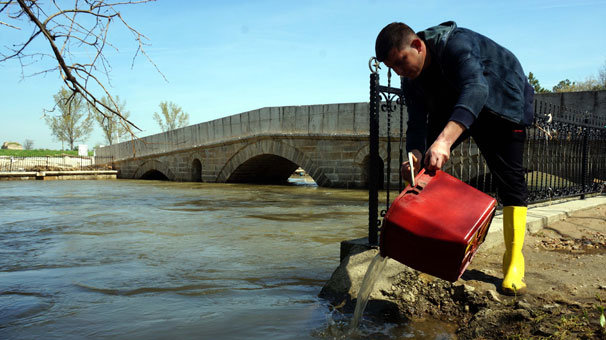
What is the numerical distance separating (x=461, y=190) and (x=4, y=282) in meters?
3.35

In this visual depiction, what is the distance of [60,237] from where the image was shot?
5.94 m

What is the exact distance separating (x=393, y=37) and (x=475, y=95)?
0.44 m

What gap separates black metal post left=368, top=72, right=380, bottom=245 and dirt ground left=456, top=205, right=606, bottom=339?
63 centimetres

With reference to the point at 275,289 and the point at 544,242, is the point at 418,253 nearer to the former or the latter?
the point at 275,289

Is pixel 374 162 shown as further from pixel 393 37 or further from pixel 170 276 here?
pixel 170 276

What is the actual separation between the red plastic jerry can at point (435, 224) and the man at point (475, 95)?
5.2 inches

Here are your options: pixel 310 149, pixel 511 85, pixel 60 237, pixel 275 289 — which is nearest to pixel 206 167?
pixel 310 149

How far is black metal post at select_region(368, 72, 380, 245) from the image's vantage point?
10.2 feet

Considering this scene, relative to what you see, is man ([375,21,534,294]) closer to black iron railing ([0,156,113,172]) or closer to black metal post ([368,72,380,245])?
black metal post ([368,72,380,245])

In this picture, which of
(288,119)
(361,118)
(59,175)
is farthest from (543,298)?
(59,175)

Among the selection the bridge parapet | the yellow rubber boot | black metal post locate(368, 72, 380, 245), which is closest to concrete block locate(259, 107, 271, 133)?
the bridge parapet

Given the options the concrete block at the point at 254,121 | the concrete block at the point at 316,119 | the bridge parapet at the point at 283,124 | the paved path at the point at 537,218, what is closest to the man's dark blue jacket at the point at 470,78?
the paved path at the point at 537,218

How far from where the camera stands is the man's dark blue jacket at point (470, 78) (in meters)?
2.07

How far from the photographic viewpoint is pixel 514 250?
2.41 meters
